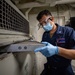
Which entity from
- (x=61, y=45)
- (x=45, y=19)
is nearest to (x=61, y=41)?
(x=61, y=45)

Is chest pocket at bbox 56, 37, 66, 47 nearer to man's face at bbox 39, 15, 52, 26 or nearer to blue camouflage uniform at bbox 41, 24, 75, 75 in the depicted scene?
blue camouflage uniform at bbox 41, 24, 75, 75

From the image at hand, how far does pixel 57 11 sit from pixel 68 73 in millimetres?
1895

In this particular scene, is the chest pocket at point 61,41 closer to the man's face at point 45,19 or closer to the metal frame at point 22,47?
the man's face at point 45,19

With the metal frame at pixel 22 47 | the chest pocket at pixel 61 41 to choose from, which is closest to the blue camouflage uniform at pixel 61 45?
the chest pocket at pixel 61 41

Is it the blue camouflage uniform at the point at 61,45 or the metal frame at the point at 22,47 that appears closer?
the metal frame at the point at 22,47

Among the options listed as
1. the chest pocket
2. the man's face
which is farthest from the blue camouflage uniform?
the man's face

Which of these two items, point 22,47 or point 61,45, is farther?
point 61,45

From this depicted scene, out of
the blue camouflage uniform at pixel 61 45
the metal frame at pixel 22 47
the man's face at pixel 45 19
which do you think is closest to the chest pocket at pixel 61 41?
the blue camouflage uniform at pixel 61 45

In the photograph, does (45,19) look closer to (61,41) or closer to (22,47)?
(61,41)

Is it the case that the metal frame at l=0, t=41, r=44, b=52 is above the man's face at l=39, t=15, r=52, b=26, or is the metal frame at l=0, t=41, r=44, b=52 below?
below

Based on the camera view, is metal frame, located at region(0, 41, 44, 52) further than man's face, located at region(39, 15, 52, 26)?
No

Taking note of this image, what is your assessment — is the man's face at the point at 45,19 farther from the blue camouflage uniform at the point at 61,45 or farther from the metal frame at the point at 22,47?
the metal frame at the point at 22,47

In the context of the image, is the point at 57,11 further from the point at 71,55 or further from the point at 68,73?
the point at 71,55

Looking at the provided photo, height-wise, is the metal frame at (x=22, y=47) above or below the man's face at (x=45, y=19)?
below
